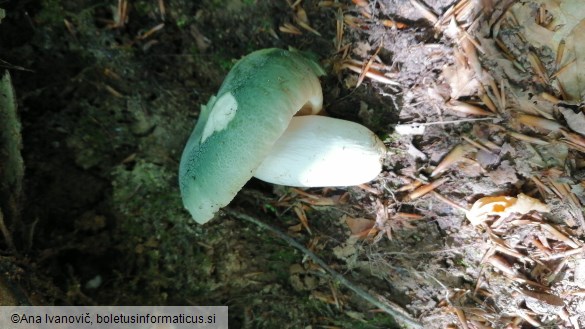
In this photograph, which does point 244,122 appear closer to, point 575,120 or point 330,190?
point 330,190

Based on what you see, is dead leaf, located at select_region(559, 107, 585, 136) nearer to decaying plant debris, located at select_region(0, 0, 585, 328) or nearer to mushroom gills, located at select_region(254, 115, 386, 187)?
decaying plant debris, located at select_region(0, 0, 585, 328)

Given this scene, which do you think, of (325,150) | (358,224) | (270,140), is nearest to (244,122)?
(270,140)

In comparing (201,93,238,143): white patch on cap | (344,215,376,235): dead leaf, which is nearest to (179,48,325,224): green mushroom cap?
(201,93,238,143): white patch on cap

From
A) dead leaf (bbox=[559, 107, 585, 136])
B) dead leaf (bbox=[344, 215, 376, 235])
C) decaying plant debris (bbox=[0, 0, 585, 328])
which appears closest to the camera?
dead leaf (bbox=[559, 107, 585, 136])

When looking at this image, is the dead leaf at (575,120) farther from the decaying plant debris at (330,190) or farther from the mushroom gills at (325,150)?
the mushroom gills at (325,150)

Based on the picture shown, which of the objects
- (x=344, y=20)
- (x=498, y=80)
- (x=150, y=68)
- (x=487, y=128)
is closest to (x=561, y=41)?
(x=498, y=80)

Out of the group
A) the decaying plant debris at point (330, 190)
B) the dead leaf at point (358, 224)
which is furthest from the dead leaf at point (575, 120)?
the dead leaf at point (358, 224)
